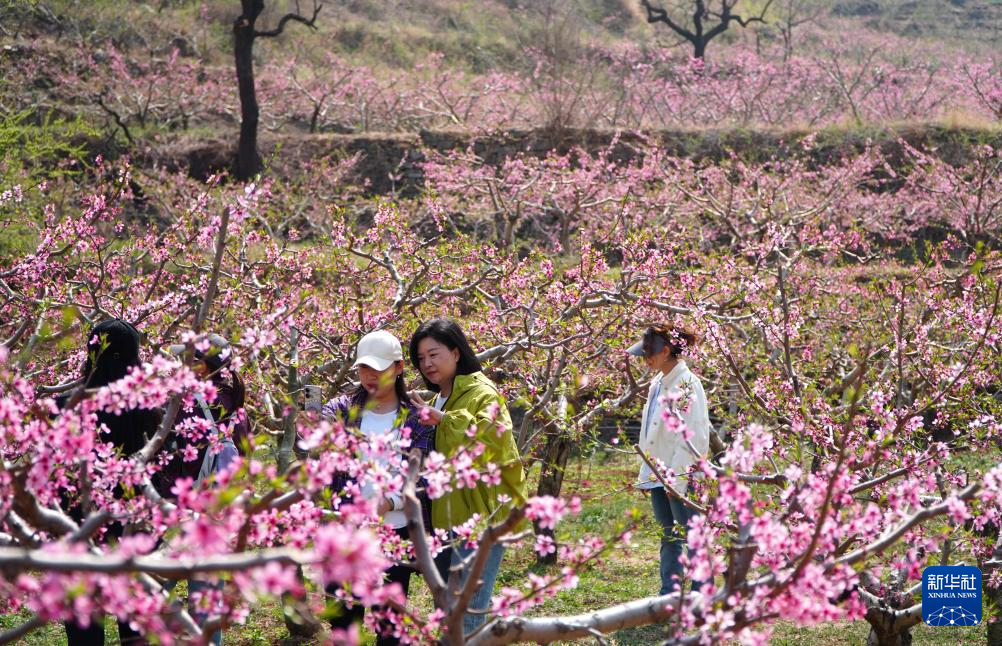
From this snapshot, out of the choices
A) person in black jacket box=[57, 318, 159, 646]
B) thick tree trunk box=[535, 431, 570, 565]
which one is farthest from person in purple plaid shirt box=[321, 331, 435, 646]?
thick tree trunk box=[535, 431, 570, 565]

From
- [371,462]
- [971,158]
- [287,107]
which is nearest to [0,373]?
[371,462]

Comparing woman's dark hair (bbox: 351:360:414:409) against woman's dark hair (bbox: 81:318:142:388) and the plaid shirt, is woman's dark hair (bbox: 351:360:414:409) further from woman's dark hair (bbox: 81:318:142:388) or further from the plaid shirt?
woman's dark hair (bbox: 81:318:142:388)

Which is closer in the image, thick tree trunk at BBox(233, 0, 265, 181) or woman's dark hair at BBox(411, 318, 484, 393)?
woman's dark hair at BBox(411, 318, 484, 393)

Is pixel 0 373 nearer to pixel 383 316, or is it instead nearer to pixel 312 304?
pixel 383 316

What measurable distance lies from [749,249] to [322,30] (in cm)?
2691

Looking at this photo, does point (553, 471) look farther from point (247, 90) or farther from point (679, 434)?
point (247, 90)

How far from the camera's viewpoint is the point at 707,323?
5.36 m

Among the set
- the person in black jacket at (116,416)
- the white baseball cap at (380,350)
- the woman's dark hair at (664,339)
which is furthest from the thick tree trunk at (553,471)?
the person in black jacket at (116,416)

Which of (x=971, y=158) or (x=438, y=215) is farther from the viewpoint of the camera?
→ (x=971, y=158)

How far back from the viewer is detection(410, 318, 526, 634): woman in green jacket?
132 inches

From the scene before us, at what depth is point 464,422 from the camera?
3.51 m

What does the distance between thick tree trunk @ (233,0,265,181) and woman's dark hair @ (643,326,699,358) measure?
15.7 meters

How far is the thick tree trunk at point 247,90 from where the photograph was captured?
1853 cm

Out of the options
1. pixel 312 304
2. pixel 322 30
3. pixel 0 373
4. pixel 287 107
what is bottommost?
pixel 312 304
